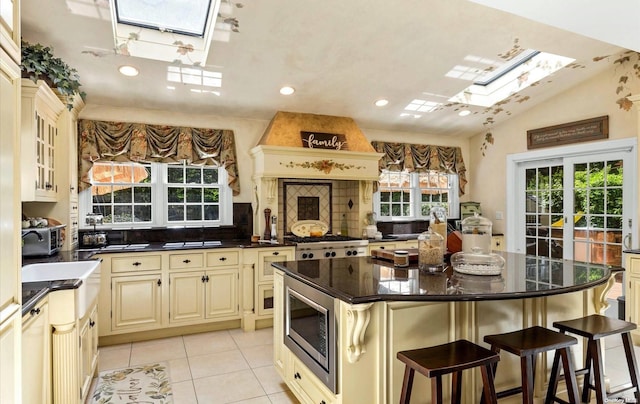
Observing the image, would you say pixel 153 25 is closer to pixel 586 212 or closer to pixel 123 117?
pixel 123 117

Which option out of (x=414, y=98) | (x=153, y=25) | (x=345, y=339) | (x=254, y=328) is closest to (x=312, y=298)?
(x=345, y=339)

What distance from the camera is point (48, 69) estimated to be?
2.84m

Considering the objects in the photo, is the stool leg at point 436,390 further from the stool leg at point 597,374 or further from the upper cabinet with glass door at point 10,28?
the upper cabinet with glass door at point 10,28

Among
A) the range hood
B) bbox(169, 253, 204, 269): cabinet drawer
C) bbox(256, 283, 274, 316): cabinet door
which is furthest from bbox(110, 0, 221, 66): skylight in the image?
bbox(256, 283, 274, 316): cabinet door

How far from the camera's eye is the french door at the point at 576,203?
13.3 ft

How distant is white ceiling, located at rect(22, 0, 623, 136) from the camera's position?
287 cm

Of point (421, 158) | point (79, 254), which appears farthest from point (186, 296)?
point (421, 158)

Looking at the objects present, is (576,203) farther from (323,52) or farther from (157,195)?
(157,195)

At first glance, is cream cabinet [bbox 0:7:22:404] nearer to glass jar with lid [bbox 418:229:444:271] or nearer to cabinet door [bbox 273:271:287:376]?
cabinet door [bbox 273:271:287:376]

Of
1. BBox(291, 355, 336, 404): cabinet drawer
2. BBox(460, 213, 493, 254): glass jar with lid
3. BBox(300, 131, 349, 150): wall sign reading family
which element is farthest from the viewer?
BBox(300, 131, 349, 150): wall sign reading family

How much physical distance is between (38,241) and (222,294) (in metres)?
1.69

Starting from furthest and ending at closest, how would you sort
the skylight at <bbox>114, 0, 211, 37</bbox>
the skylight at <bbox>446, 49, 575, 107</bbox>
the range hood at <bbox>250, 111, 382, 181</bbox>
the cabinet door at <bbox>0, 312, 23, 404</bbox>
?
the range hood at <bbox>250, 111, 382, 181</bbox>
the skylight at <bbox>446, 49, 575, 107</bbox>
the skylight at <bbox>114, 0, 211, 37</bbox>
the cabinet door at <bbox>0, 312, 23, 404</bbox>

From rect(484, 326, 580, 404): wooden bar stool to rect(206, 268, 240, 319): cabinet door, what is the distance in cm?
265

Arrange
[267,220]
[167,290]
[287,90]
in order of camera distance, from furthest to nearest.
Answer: [267,220]
[287,90]
[167,290]
